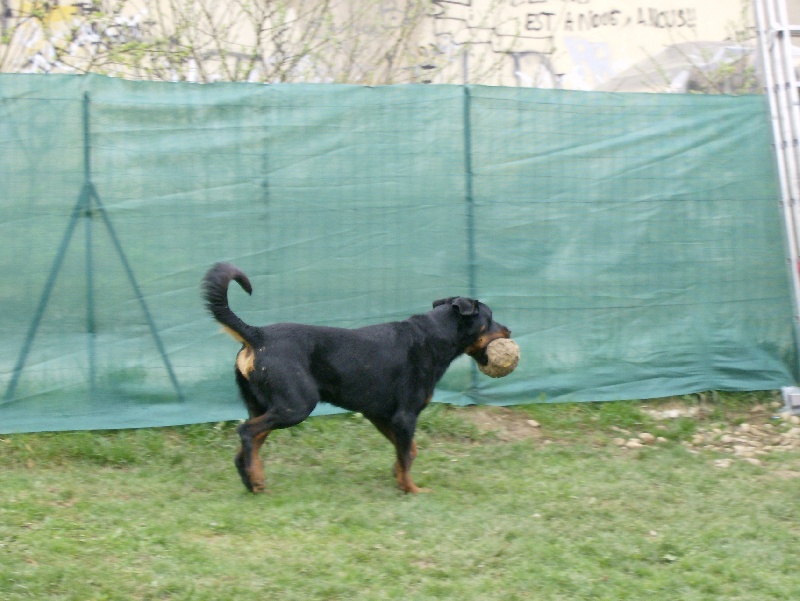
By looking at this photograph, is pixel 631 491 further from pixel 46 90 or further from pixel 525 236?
pixel 46 90

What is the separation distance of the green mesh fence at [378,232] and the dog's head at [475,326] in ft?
3.04

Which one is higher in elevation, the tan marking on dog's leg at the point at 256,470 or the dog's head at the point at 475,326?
the dog's head at the point at 475,326

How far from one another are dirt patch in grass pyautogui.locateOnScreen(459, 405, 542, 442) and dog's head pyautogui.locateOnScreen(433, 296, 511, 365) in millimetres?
873

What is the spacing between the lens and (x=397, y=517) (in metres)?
4.88

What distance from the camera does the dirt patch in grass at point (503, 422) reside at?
6.64 meters

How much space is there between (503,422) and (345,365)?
1.84 m

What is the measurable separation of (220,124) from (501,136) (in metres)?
2.02

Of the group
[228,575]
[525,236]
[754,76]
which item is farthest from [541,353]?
[754,76]

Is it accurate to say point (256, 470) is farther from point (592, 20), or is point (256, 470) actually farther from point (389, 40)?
point (592, 20)

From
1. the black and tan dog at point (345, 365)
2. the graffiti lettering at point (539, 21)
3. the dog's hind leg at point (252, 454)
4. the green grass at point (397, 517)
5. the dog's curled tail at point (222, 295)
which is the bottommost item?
the green grass at point (397, 517)

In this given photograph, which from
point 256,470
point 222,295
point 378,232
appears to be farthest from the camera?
point 378,232

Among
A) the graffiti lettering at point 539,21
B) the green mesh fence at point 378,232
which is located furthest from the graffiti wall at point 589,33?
the green mesh fence at point 378,232

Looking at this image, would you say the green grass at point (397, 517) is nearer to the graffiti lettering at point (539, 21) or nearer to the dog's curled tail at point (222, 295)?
the dog's curled tail at point (222, 295)

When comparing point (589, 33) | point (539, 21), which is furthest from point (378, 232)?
point (589, 33)
